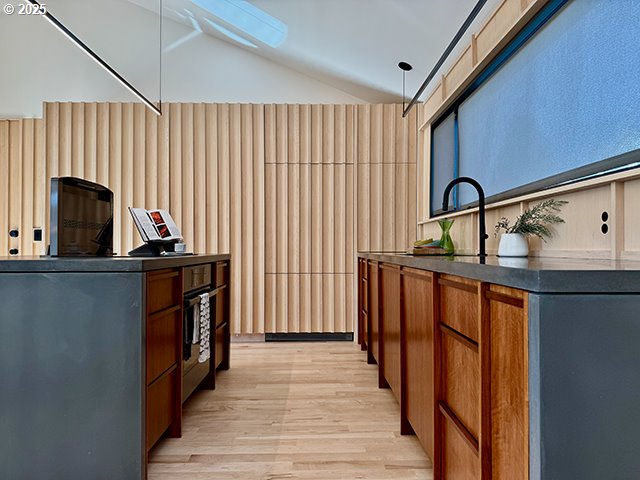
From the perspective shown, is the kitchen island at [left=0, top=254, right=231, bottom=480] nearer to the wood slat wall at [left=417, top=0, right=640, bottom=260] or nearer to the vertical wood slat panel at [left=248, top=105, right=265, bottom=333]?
the wood slat wall at [left=417, top=0, right=640, bottom=260]

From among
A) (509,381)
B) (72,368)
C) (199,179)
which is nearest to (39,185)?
(199,179)

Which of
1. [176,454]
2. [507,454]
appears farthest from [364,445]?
[507,454]

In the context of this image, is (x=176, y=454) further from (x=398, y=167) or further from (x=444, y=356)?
(x=398, y=167)

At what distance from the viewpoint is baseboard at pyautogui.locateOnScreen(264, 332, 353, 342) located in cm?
509

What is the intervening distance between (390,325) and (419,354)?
0.78m

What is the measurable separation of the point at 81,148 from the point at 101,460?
4177mm

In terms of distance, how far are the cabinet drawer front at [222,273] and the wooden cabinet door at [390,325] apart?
1205 mm

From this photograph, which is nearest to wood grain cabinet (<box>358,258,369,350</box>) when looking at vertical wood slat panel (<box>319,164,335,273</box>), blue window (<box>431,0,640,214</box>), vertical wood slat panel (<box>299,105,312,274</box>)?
vertical wood slat panel (<box>319,164,335,273</box>)

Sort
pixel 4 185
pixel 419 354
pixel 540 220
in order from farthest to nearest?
pixel 4 185, pixel 540 220, pixel 419 354

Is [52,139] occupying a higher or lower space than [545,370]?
higher

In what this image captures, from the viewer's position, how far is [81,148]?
5.05 meters

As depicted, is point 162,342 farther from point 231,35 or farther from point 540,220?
point 231,35

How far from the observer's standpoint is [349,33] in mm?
4207

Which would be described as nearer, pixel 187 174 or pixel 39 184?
pixel 187 174
